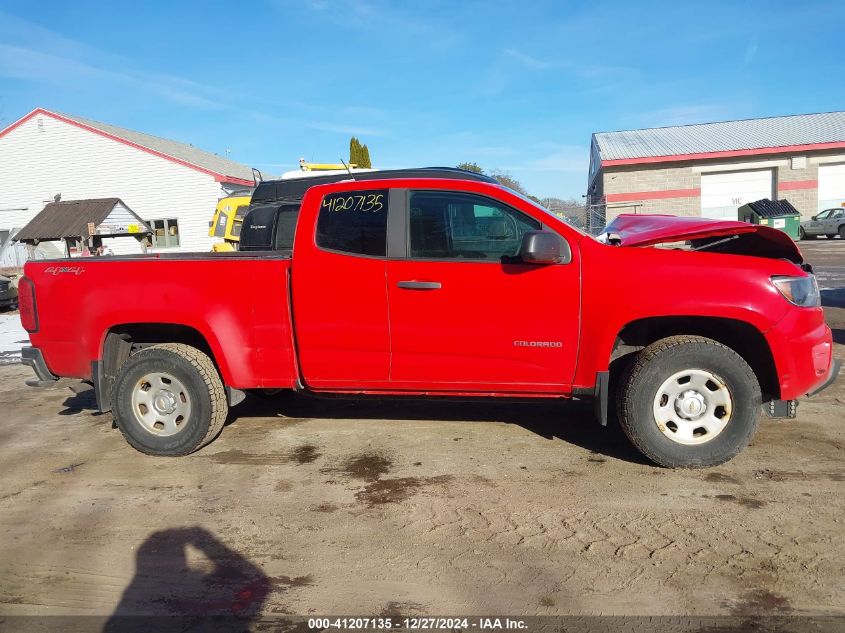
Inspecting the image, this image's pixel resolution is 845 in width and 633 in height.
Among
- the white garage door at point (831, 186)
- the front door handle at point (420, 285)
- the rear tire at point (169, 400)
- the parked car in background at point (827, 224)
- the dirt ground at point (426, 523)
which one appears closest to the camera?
the dirt ground at point (426, 523)

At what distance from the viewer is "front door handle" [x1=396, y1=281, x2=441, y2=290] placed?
4.18m

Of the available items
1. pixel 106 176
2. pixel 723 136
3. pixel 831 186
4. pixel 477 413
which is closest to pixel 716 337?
pixel 477 413

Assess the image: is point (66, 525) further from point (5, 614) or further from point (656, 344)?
point (656, 344)

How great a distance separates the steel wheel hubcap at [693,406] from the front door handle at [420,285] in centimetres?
162

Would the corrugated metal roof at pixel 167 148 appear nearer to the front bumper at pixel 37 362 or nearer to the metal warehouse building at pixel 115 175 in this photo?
the metal warehouse building at pixel 115 175

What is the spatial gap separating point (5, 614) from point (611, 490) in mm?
3310

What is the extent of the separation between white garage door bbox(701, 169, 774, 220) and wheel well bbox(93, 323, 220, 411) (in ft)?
96.5

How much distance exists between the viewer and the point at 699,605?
2.77 metres

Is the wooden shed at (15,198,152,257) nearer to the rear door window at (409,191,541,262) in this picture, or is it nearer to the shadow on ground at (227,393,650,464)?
the shadow on ground at (227,393,650,464)

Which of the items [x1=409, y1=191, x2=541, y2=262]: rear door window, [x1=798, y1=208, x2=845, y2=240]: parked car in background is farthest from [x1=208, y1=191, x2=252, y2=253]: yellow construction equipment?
[x1=798, y1=208, x2=845, y2=240]: parked car in background

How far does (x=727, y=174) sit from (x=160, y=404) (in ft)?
102

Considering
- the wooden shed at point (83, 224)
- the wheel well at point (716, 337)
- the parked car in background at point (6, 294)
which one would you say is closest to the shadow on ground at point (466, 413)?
the wheel well at point (716, 337)

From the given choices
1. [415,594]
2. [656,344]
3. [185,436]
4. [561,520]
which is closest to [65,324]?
[185,436]

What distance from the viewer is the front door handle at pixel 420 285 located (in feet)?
13.7
